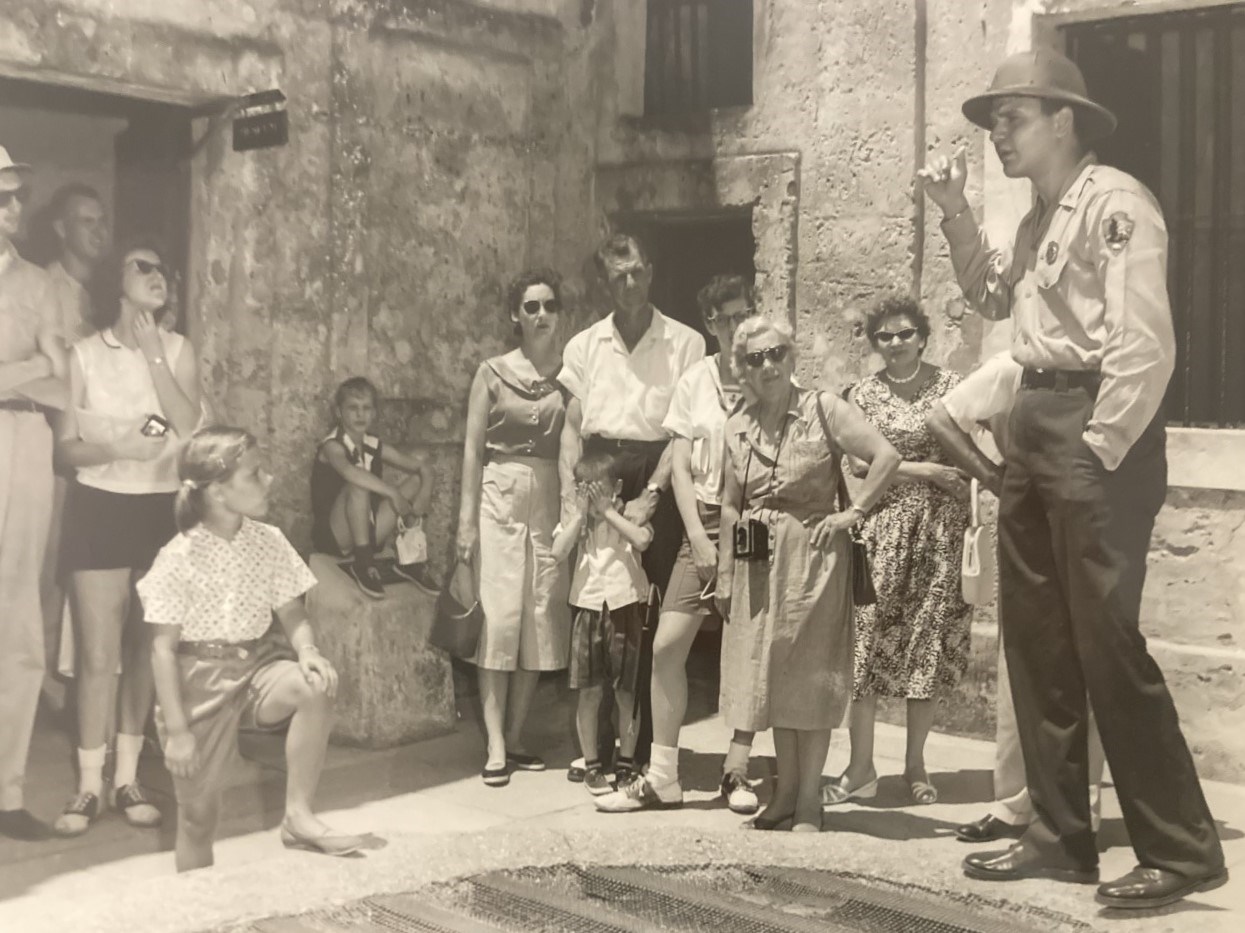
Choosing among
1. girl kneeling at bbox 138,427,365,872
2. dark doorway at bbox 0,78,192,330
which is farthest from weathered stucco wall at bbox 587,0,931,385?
girl kneeling at bbox 138,427,365,872

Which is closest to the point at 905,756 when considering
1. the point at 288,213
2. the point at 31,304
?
the point at 288,213

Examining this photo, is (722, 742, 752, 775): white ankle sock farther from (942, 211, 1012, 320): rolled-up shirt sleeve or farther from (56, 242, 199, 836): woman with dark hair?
(56, 242, 199, 836): woman with dark hair

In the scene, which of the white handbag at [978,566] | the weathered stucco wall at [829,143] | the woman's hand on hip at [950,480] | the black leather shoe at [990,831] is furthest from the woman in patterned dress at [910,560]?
the black leather shoe at [990,831]

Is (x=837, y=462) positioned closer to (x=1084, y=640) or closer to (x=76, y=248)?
(x=1084, y=640)

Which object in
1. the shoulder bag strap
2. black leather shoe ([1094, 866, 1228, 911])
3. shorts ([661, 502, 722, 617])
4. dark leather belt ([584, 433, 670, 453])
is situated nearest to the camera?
black leather shoe ([1094, 866, 1228, 911])

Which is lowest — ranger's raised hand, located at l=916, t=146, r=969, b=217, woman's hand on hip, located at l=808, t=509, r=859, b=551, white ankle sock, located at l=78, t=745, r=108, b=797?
white ankle sock, located at l=78, t=745, r=108, b=797

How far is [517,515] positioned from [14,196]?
187 cm

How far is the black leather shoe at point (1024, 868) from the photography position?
392cm

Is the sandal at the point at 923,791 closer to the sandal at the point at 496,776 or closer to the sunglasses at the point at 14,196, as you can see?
the sandal at the point at 496,776

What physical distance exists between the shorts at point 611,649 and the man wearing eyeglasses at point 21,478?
63.3 inches

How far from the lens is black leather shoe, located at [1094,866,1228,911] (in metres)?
3.71

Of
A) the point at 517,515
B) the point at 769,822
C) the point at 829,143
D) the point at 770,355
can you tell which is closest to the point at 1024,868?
the point at 769,822

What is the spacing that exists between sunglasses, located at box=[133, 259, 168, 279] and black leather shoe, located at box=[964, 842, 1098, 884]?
2.66 metres

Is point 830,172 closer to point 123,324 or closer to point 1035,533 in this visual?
point 1035,533
